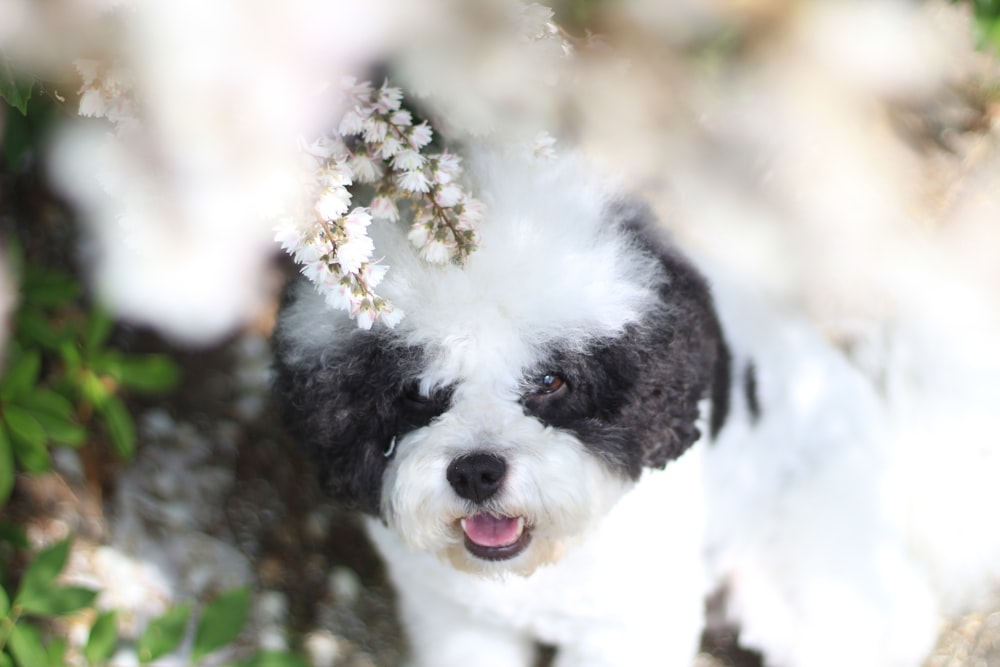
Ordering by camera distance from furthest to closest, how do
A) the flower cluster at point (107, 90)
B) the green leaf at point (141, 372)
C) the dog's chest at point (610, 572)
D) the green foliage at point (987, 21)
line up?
the green foliage at point (987, 21)
the green leaf at point (141, 372)
the dog's chest at point (610, 572)
the flower cluster at point (107, 90)

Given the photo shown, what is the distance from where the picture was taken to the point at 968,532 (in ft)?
7.75

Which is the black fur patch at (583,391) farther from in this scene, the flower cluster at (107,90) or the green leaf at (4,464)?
the green leaf at (4,464)

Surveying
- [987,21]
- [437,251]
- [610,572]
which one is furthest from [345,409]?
[987,21]

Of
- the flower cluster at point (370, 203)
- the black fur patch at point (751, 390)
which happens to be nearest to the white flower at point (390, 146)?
the flower cluster at point (370, 203)

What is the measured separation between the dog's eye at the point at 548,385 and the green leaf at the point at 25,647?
1.11m

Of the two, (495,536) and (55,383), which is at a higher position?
(495,536)

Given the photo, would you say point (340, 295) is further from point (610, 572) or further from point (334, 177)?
point (610, 572)

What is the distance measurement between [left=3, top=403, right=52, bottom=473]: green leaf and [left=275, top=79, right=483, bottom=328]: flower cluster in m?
0.93

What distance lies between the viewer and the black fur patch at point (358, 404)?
1574mm

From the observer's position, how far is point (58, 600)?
1.93 meters

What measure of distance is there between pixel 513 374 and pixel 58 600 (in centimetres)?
104

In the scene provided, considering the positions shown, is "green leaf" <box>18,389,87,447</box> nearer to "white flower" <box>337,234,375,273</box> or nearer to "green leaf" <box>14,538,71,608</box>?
"green leaf" <box>14,538,71,608</box>

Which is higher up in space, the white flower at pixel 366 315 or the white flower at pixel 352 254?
the white flower at pixel 352 254

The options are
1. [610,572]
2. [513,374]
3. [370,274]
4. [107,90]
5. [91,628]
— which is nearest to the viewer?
[107,90]
